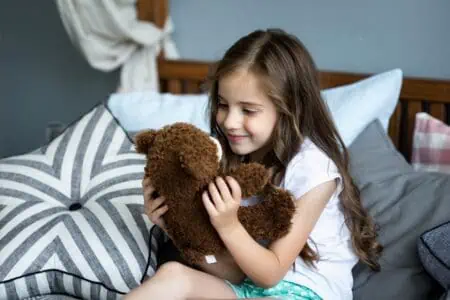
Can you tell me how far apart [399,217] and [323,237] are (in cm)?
22

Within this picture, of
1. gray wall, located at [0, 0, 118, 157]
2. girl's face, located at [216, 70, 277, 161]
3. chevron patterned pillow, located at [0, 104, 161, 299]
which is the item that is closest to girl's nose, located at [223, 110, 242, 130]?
girl's face, located at [216, 70, 277, 161]

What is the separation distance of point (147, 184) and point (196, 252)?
0.51 ft

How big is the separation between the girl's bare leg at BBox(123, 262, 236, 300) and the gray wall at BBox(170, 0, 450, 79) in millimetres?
939

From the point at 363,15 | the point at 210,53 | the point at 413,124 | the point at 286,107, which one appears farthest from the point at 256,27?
the point at 286,107

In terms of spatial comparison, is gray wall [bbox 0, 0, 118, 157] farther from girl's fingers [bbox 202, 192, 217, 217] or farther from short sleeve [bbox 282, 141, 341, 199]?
girl's fingers [bbox 202, 192, 217, 217]

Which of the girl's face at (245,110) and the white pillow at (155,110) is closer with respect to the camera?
the girl's face at (245,110)

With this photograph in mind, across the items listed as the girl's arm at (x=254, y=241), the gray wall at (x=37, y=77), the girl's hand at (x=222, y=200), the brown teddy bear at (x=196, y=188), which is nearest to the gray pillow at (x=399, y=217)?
the girl's arm at (x=254, y=241)

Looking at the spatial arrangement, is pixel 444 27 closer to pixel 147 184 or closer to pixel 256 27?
pixel 256 27

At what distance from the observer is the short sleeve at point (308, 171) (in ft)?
3.81

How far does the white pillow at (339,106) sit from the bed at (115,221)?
0.15 feet

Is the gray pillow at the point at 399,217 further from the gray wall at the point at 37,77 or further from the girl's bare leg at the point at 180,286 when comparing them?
the gray wall at the point at 37,77

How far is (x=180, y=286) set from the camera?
1.13m

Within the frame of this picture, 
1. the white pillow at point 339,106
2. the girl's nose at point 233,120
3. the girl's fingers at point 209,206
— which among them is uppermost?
the girl's nose at point 233,120

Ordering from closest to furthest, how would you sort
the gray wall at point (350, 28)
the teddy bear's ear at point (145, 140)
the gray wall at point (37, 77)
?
the teddy bear's ear at point (145, 140), the gray wall at point (350, 28), the gray wall at point (37, 77)
